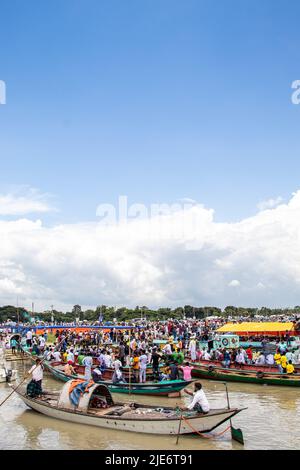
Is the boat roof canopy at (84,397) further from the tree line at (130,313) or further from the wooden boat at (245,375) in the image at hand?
the tree line at (130,313)

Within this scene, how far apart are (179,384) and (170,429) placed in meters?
5.72

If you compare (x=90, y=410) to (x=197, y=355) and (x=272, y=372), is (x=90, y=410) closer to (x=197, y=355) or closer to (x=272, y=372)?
(x=272, y=372)

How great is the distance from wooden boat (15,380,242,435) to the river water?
246mm

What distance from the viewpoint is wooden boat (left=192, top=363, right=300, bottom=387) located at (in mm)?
21562

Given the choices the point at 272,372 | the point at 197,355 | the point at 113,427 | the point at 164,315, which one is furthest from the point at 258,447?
the point at 164,315

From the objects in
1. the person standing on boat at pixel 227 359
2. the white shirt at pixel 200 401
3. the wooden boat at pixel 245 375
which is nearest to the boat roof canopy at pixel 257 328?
the wooden boat at pixel 245 375

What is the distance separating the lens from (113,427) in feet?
45.6

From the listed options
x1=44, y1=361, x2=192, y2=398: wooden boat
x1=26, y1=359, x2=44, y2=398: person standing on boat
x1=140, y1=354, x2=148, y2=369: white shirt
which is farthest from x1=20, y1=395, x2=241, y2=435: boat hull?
x1=140, y1=354, x2=148, y2=369: white shirt

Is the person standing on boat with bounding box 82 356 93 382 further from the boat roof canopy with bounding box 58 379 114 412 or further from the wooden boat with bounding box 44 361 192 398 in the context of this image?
the boat roof canopy with bounding box 58 379 114 412

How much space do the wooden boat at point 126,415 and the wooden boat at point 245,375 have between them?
29.4 ft

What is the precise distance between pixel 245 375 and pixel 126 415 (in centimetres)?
1052

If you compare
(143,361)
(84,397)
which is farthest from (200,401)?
(143,361)

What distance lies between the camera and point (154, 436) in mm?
13359
